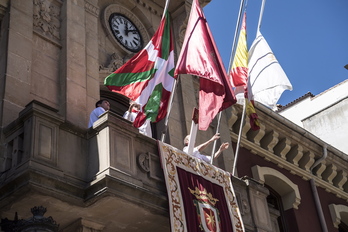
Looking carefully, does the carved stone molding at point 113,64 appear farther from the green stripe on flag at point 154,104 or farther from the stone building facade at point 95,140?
the green stripe on flag at point 154,104

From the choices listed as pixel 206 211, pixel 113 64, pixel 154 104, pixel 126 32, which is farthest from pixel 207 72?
pixel 126 32

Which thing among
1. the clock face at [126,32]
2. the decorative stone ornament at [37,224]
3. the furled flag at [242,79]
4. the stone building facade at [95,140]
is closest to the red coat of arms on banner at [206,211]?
the stone building facade at [95,140]

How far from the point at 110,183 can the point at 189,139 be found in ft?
9.59

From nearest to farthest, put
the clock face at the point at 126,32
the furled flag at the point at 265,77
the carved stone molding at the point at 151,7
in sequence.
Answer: the furled flag at the point at 265,77, the clock face at the point at 126,32, the carved stone molding at the point at 151,7

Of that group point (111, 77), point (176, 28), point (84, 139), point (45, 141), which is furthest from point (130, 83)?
point (176, 28)

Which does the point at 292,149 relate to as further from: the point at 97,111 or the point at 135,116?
the point at 97,111

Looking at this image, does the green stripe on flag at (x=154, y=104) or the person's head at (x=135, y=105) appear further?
the green stripe on flag at (x=154, y=104)

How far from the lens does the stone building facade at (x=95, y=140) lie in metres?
9.83

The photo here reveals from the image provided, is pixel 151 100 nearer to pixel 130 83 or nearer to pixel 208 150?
pixel 130 83

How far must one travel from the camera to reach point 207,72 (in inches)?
491

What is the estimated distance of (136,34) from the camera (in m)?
16.2

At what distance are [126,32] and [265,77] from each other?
3648mm

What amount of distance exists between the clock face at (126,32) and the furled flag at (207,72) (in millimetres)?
2764

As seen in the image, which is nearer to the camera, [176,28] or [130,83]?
[130,83]
